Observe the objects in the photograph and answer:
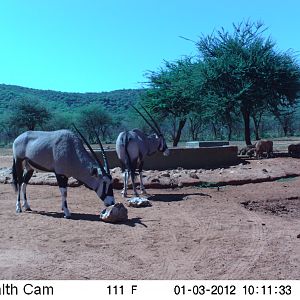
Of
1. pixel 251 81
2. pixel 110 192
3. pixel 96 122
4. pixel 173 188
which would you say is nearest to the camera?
pixel 110 192

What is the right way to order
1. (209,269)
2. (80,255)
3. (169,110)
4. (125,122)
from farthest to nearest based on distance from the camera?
1. (125,122)
2. (169,110)
3. (80,255)
4. (209,269)

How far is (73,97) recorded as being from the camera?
8906 centimetres

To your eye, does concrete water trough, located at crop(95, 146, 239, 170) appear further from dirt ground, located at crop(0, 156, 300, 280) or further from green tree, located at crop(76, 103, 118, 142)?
green tree, located at crop(76, 103, 118, 142)

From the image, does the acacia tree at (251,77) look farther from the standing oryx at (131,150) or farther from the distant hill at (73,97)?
the distant hill at (73,97)

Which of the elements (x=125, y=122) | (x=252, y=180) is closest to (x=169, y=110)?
(x=252, y=180)

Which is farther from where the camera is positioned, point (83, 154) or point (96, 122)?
point (96, 122)

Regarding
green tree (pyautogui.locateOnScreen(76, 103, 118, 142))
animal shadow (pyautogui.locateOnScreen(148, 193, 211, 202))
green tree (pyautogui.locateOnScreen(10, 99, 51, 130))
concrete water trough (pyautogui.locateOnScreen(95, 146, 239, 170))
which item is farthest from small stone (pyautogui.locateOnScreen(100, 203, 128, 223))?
green tree (pyautogui.locateOnScreen(76, 103, 118, 142))

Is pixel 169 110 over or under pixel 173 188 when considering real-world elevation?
over

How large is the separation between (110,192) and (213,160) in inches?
358

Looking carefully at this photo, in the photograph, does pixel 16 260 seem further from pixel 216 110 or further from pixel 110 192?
pixel 216 110

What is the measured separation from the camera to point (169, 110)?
2947 centimetres

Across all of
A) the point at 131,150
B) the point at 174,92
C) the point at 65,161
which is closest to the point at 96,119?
the point at 174,92

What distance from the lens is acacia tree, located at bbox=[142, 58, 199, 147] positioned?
1035 inches

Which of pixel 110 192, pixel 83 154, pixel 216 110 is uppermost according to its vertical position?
pixel 216 110
